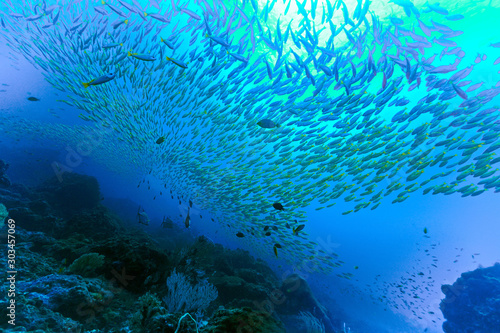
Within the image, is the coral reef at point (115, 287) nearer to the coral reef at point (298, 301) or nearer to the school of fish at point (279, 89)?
the coral reef at point (298, 301)

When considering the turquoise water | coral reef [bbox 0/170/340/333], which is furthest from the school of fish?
coral reef [bbox 0/170/340/333]

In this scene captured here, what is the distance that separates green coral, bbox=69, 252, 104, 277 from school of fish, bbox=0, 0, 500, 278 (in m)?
2.16

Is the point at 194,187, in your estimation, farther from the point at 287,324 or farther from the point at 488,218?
the point at 488,218

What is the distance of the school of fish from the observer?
632 cm

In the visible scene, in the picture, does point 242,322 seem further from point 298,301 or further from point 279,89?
point 298,301

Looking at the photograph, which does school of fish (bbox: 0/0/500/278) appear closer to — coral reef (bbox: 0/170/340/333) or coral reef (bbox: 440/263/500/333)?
coral reef (bbox: 0/170/340/333)

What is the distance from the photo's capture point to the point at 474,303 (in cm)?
1273

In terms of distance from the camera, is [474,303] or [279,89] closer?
[279,89]

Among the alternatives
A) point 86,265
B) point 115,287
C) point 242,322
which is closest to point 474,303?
point 242,322

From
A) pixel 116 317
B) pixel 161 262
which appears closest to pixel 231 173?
pixel 161 262

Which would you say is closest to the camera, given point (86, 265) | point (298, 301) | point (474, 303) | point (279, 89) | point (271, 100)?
point (86, 265)

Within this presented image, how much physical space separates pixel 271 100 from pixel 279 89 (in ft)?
22.3

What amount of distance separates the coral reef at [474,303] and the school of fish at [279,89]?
26.0 ft

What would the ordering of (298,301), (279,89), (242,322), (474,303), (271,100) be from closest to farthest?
(242,322)
(279,89)
(298,301)
(474,303)
(271,100)
